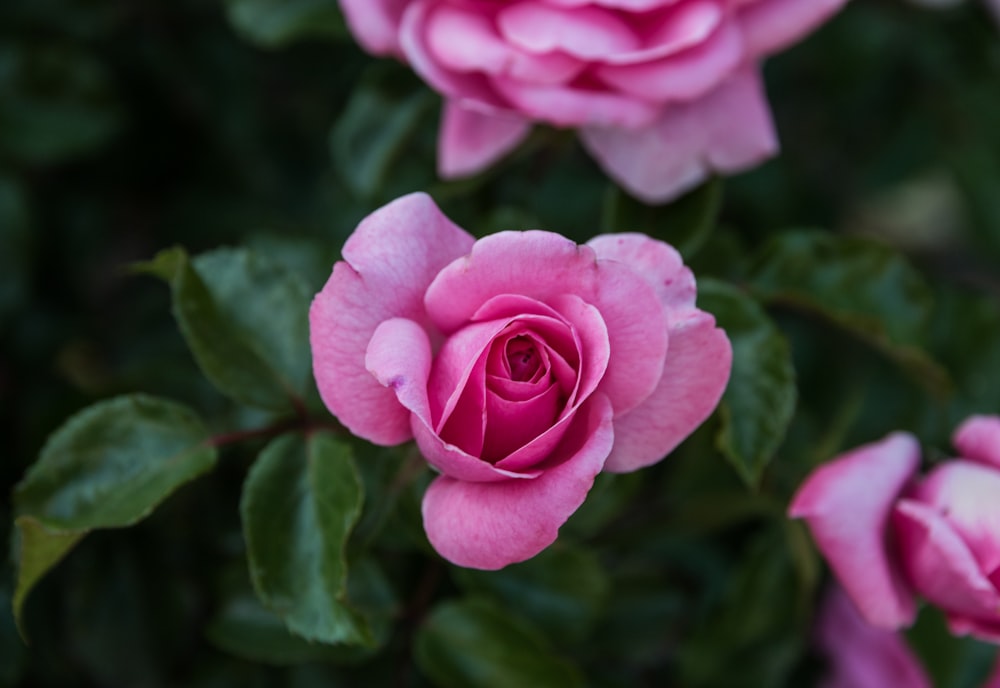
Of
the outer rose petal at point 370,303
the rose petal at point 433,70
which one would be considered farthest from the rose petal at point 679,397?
the rose petal at point 433,70

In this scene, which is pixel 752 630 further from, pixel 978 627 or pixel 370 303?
pixel 370 303

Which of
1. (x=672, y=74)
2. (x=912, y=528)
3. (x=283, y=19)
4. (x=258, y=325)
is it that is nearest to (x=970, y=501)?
(x=912, y=528)

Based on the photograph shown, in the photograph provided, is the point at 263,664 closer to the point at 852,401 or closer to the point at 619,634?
the point at 619,634

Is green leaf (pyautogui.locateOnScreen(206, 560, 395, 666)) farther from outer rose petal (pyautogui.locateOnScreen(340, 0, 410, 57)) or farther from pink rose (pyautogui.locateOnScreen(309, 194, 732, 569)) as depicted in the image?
outer rose petal (pyautogui.locateOnScreen(340, 0, 410, 57))

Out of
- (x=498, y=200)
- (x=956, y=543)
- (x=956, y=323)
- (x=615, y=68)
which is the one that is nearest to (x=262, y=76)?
(x=498, y=200)

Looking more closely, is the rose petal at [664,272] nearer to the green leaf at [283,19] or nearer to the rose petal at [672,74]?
the rose petal at [672,74]

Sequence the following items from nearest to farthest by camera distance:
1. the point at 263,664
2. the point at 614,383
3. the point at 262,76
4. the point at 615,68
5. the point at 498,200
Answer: the point at 614,383
the point at 615,68
the point at 263,664
the point at 498,200
the point at 262,76

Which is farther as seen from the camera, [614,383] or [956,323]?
[956,323]
